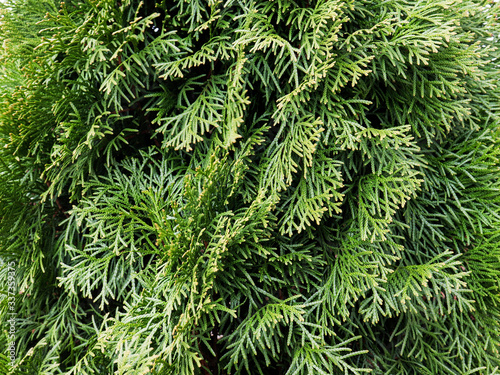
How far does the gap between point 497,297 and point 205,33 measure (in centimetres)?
197

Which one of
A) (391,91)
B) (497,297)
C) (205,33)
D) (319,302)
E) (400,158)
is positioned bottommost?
(497,297)

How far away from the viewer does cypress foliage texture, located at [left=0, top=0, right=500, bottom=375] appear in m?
1.68

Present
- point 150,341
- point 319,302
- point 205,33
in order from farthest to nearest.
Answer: point 205,33
point 319,302
point 150,341

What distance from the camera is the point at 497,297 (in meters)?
1.81

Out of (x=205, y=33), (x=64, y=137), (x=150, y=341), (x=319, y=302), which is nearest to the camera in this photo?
(x=150, y=341)

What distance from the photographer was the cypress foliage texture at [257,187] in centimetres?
168

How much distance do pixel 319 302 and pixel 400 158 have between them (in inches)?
30.5

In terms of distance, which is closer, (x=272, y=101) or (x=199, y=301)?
(x=199, y=301)

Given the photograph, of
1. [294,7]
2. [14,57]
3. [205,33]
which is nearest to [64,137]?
[14,57]

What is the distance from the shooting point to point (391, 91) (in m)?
1.95

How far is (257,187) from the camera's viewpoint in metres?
1.82

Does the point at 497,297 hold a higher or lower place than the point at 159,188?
lower

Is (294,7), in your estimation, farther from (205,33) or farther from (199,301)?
(199,301)

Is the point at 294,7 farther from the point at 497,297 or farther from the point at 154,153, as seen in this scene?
the point at 497,297
